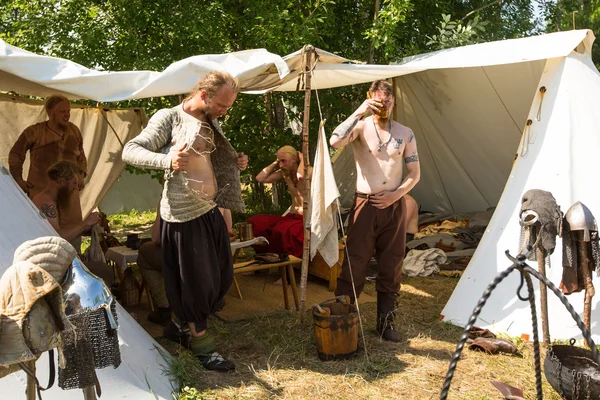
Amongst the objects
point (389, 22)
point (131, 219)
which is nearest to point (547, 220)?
point (389, 22)

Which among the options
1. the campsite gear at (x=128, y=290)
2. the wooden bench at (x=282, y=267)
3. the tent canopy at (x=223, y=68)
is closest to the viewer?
the tent canopy at (x=223, y=68)

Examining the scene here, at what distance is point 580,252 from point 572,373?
36.9 inches

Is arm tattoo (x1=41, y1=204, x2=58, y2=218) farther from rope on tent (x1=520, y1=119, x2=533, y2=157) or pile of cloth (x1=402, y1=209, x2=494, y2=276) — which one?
rope on tent (x1=520, y1=119, x2=533, y2=157)

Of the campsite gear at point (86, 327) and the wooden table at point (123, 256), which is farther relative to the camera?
the wooden table at point (123, 256)

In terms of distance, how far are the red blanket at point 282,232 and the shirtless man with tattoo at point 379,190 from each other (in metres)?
1.27

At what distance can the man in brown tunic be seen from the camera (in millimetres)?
5066

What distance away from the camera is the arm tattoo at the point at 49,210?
4250 mm

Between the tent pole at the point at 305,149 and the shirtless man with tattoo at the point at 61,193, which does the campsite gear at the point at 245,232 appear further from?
the shirtless man with tattoo at the point at 61,193

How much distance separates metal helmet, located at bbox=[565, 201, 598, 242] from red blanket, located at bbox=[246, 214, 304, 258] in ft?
7.79

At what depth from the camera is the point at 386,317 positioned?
4.13m

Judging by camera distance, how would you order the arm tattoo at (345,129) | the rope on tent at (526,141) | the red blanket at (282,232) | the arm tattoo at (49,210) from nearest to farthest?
the arm tattoo at (345,129) → the arm tattoo at (49,210) → the rope on tent at (526,141) → the red blanket at (282,232)

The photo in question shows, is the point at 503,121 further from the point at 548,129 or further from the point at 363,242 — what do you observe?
the point at 363,242

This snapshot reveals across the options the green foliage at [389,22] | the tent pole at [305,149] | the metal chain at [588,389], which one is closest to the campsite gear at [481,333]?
the tent pole at [305,149]

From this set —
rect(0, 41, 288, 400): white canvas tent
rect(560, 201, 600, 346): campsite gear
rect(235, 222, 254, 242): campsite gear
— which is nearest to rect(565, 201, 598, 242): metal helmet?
rect(560, 201, 600, 346): campsite gear
